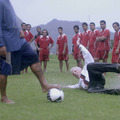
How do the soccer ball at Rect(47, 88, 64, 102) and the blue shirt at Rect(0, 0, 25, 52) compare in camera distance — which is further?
the soccer ball at Rect(47, 88, 64, 102)

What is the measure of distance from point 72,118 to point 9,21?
2195 millimetres

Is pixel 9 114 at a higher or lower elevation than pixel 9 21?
lower

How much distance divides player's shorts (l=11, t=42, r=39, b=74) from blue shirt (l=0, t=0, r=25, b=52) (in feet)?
0.44

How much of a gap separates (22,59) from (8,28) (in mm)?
621

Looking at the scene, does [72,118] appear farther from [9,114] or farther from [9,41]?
[9,41]

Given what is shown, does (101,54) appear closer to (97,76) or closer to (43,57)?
(43,57)

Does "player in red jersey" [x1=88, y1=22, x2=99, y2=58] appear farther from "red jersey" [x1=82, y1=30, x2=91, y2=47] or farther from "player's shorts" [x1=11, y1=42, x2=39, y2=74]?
"player's shorts" [x1=11, y1=42, x2=39, y2=74]

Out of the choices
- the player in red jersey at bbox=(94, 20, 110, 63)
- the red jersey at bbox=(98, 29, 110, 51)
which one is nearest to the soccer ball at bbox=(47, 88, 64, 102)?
the player in red jersey at bbox=(94, 20, 110, 63)

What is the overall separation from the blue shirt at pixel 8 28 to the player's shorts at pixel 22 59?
5.3 inches

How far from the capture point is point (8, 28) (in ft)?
20.8

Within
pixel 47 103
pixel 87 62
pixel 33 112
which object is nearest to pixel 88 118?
pixel 33 112

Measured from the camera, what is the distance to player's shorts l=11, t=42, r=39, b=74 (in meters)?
6.42

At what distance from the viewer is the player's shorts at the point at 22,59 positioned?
642 cm

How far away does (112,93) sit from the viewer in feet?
25.1
